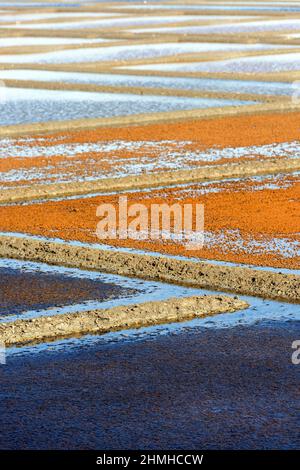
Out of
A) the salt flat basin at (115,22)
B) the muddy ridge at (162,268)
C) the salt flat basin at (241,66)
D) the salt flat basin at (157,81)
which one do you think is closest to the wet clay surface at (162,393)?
the muddy ridge at (162,268)

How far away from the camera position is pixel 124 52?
32.2 metres

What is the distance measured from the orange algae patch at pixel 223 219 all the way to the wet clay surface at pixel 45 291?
122 centimetres

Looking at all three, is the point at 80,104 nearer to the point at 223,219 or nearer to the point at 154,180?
the point at 154,180

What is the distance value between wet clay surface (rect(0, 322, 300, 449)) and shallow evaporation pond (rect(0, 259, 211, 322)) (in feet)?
2.95

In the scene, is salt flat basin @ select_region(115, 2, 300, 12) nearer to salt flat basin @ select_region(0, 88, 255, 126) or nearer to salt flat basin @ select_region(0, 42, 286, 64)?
salt flat basin @ select_region(0, 42, 286, 64)

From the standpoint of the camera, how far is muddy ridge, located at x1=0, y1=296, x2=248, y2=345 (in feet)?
26.9

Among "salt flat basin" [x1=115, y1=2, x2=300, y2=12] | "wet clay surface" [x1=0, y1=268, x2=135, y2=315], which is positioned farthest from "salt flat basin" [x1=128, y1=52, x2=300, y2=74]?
"salt flat basin" [x1=115, y1=2, x2=300, y2=12]

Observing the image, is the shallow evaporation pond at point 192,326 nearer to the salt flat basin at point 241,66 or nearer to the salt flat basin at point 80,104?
the salt flat basin at point 80,104

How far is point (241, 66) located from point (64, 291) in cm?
1983

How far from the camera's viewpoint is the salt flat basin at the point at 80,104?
20609 mm

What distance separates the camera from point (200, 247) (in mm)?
10641

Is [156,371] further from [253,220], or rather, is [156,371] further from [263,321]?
[253,220]

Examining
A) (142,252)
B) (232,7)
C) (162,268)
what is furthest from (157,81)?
(232,7)

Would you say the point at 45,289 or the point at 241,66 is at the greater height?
the point at 45,289
